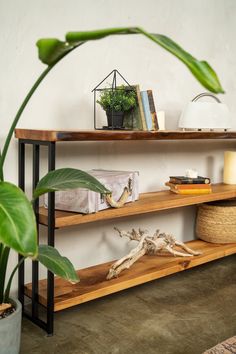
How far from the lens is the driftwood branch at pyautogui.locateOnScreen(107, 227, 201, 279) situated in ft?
7.36

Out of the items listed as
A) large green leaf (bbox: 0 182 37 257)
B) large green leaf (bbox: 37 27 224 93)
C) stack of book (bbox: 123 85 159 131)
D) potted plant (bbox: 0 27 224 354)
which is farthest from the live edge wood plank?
large green leaf (bbox: 37 27 224 93)

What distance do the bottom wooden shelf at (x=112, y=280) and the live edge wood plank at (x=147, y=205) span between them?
31 centimetres

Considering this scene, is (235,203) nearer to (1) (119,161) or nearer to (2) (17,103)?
(1) (119,161)

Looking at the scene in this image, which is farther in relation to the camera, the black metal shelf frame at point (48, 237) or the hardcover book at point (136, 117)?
the hardcover book at point (136, 117)

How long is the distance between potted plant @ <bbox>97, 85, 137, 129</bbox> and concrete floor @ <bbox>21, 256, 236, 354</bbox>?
93 centimetres

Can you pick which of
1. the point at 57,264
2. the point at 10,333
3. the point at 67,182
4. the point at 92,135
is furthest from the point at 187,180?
the point at 10,333

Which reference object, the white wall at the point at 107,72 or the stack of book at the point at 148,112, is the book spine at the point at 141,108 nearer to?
the stack of book at the point at 148,112

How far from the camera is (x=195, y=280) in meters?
2.62

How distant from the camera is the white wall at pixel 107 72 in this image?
208cm

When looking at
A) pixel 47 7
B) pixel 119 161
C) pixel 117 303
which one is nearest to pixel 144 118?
pixel 119 161

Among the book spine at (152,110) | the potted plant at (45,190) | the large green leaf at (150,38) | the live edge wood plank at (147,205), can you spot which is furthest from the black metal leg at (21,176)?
the large green leaf at (150,38)

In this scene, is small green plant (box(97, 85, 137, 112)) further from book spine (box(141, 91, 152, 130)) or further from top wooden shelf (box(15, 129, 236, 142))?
top wooden shelf (box(15, 129, 236, 142))

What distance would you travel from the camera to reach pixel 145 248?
7.77 feet

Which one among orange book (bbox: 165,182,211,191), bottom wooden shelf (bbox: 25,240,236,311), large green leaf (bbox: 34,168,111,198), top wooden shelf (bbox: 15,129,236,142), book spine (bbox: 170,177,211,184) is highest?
top wooden shelf (bbox: 15,129,236,142)
